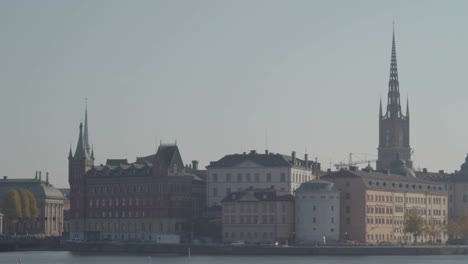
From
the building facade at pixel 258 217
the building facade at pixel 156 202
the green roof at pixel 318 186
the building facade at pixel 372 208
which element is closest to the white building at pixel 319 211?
the green roof at pixel 318 186

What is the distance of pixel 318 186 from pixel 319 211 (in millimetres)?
3297

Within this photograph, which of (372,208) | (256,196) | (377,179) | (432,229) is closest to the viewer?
(256,196)

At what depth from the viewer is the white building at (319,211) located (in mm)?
178250

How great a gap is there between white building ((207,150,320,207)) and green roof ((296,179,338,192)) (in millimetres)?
11150

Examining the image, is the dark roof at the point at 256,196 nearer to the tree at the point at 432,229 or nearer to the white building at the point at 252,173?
the white building at the point at 252,173

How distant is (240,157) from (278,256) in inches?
1343

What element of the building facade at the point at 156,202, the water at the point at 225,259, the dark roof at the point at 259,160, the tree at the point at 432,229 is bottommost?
the water at the point at 225,259

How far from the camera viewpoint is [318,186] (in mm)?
178125

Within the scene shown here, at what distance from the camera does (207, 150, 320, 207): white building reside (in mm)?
192750

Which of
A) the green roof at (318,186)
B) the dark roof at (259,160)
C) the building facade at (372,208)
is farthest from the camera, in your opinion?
the dark roof at (259,160)

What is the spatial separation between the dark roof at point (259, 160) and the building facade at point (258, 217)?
9.34 metres

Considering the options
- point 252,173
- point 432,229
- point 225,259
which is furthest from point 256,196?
point 225,259

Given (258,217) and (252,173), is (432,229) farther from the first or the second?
(252,173)

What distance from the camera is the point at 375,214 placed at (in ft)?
612
